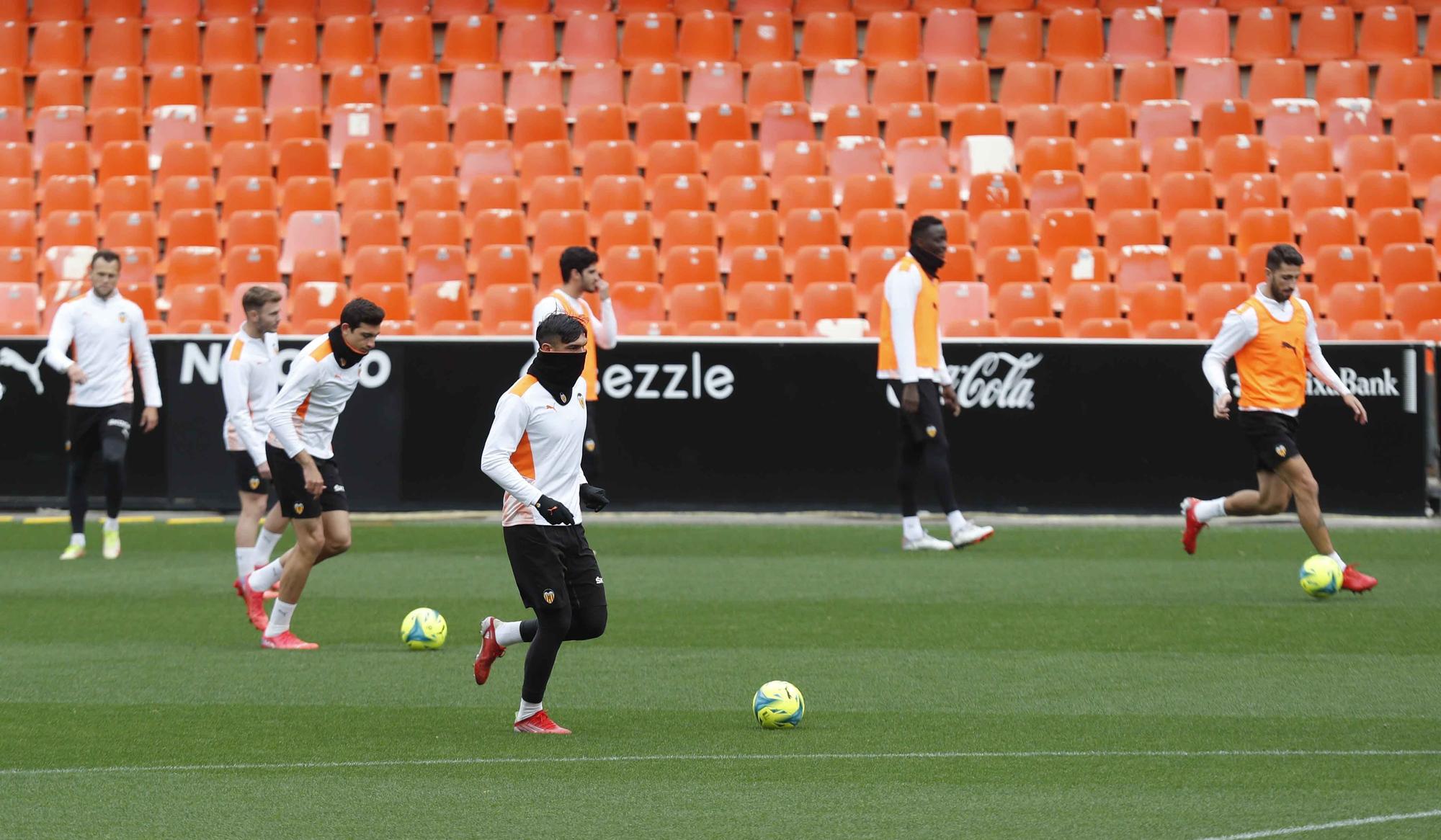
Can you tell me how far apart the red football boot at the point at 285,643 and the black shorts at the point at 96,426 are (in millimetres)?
4761

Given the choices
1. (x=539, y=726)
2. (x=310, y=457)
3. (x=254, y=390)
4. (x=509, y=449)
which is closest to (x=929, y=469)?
(x=254, y=390)

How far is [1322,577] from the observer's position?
1118 centimetres

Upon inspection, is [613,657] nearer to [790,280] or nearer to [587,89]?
[790,280]

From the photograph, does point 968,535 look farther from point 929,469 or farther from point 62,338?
point 62,338

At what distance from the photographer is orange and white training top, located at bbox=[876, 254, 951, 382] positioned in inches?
539

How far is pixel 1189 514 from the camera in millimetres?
12992

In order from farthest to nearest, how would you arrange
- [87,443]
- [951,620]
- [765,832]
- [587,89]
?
1. [587,89]
2. [87,443]
3. [951,620]
4. [765,832]

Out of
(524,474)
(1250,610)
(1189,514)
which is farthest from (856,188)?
(524,474)

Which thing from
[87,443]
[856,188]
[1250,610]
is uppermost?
[856,188]

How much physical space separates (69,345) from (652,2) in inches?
387

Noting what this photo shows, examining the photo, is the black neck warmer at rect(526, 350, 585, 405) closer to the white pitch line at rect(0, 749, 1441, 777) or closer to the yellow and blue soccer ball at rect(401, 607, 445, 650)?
the white pitch line at rect(0, 749, 1441, 777)

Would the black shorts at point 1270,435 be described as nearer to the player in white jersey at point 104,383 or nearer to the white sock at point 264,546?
the white sock at point 264,546

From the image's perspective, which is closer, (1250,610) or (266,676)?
(266,676)

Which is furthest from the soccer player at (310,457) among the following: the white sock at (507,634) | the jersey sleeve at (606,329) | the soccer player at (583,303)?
the jersey sleeve at (606,329)
